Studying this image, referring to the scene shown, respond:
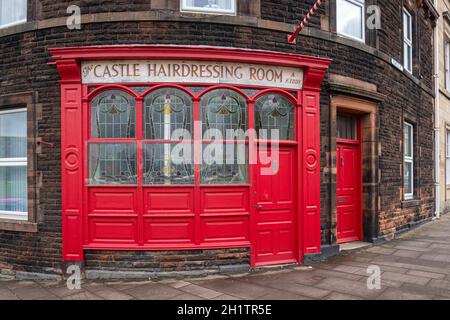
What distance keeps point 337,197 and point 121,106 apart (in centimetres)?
490

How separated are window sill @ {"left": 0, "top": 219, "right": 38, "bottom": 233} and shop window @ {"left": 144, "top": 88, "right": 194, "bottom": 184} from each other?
223 centimetres

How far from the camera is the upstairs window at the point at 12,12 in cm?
602

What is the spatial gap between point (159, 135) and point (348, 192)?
4.56 metres

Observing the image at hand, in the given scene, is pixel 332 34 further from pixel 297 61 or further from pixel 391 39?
pixel 391 39

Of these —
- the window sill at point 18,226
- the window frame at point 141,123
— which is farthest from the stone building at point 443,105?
the window sill at point 18,226

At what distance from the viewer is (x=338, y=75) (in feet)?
21.2

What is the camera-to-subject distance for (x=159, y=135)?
5305 mm

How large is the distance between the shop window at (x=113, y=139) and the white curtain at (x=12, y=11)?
102 inches

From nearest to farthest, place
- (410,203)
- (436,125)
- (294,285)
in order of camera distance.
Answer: (294,285) < (410,203) < (436,125)

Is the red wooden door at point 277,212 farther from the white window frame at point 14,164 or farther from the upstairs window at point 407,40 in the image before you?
the upstairs window at point 407,40

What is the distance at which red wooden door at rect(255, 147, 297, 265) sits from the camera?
220 inches

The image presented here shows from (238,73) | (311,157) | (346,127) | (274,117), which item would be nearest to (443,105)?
(346,127)

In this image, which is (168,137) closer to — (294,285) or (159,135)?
(159,135)

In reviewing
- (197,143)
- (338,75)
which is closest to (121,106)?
(197,143)
